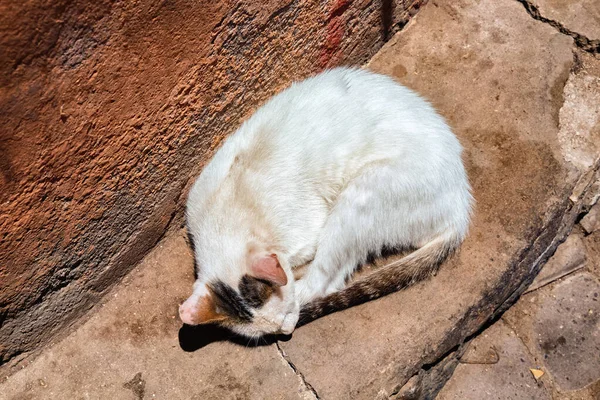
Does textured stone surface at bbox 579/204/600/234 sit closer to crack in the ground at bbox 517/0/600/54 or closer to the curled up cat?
crack in the ground at bbox 517/0/600/54

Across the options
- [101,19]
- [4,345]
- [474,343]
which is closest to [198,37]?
[101,19]

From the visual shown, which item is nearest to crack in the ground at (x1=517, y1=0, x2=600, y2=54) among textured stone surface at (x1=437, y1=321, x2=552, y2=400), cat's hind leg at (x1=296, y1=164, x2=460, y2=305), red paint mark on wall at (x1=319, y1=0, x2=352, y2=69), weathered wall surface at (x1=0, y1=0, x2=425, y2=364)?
weathered wall surface at (x1=0, y1=0, x2=425, y2=364)

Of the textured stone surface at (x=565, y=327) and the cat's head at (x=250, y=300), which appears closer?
the cat's head at (x=250, y=300)

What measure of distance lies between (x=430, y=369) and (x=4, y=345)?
2176 millimetres

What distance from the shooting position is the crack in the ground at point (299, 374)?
3.38 meters

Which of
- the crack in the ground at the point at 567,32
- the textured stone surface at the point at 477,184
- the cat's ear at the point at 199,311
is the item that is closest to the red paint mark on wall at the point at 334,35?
the textured stone surface at the point at 477,184

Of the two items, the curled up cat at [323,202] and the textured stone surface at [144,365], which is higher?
the curled up cat at [323,202]

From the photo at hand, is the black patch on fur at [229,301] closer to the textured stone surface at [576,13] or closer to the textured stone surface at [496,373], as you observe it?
the textured stone surface at [496,373]

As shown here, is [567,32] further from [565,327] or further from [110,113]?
[110,113]

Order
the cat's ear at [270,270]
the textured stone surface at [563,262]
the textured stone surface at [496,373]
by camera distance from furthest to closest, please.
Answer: the textured stone surface at [563,262] < the textured stone surface at [496,373] < the cat's ear at [270,270]

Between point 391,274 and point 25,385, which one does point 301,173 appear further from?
point 25,385

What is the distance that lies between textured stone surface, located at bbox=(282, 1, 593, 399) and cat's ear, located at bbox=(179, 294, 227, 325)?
0.55m

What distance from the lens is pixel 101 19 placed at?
250 centimetres

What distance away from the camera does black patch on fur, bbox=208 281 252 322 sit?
3.22 metres
